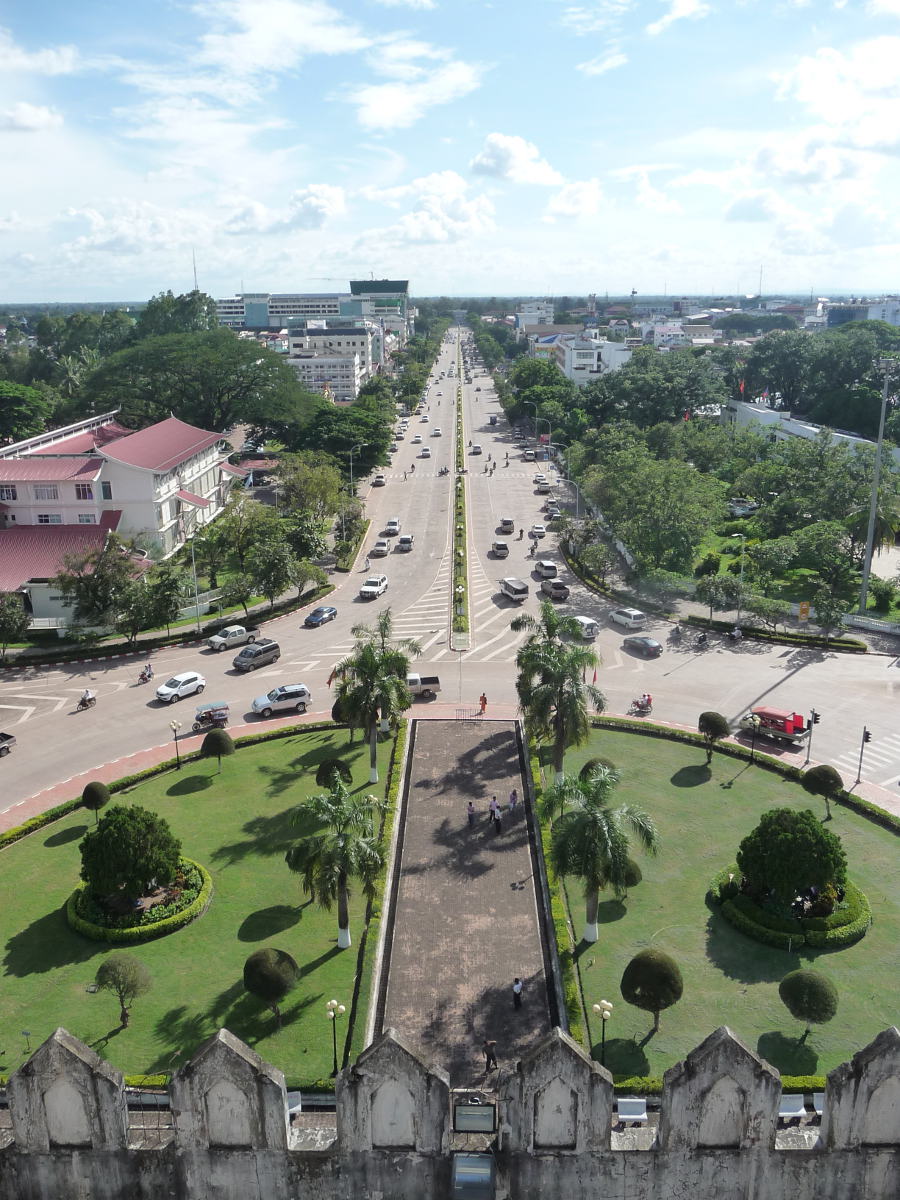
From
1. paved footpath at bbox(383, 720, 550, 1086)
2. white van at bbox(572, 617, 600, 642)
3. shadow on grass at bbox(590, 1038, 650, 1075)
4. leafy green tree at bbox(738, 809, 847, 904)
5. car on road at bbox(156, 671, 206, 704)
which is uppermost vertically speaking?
leafy green tree at bbox(738, 809, 847, 904)

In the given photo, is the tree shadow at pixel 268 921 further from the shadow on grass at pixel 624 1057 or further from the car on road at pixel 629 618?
the car on road at pixel 629 618

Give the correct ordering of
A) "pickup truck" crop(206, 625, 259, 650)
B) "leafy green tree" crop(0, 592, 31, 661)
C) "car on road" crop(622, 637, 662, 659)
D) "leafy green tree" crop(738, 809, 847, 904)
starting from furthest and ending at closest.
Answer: "pickup truck" crop(206, 625, 259, 650) < "car on road" crop(622, 637, 662, 659) < "leafy green tree" crop(0, 592, 31, 661) < "leafy green tree" crop(738, 809, 847, 904)

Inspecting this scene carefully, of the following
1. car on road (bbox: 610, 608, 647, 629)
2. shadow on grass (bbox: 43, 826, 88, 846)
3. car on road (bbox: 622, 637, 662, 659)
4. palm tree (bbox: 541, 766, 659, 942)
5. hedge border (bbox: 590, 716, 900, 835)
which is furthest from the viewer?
car on road (bbox: 610, 608, 647, 629)

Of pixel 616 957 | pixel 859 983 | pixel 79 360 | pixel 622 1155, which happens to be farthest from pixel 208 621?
pixel 79 360

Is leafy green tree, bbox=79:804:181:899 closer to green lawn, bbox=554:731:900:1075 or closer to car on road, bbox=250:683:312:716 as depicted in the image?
green lawn, bbox=554:731:900:1075

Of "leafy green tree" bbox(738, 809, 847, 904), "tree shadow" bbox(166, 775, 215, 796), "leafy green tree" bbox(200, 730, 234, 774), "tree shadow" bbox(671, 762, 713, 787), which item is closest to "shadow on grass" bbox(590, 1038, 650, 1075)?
"leafy green tree" bbox(738, 809, 847, 904)

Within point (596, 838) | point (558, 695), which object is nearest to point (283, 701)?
point (558, 695)

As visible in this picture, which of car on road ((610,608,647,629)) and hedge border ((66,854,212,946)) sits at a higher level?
car on road ((610,608,647,629))

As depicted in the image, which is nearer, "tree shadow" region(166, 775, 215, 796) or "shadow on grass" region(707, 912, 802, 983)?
"shadow on grass" region(707, 912, 802, 983)
